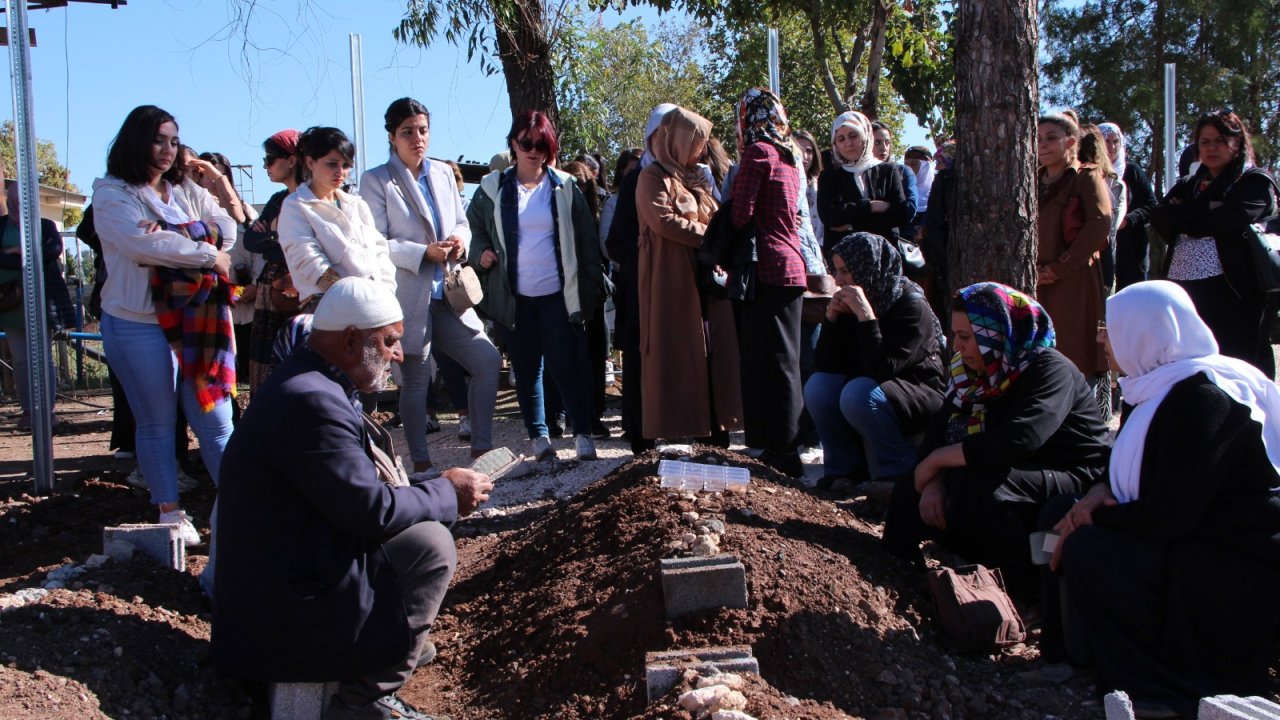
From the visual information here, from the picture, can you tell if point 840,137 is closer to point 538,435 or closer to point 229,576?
point 538,435

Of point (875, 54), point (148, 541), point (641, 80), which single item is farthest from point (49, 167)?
point (148, 541)

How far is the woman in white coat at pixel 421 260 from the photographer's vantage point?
6395mm

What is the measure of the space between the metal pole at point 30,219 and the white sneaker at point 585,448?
10.2 ft

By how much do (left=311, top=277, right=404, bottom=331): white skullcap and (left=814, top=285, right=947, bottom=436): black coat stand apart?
3073 millimetres

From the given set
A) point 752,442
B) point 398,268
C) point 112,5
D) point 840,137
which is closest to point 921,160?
point 840,137

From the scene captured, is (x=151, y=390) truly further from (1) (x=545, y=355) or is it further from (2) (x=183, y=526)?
(1) (x=545, y=355)

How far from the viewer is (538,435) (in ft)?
23.4

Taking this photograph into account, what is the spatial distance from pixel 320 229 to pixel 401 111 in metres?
1.08

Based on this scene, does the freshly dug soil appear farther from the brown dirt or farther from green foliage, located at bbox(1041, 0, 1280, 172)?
green foliage, located at bbox(1041, 0, 1280, 172)

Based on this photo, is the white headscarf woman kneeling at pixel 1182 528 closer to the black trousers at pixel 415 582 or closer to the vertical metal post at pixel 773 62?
the black trousers at pixel 415 582

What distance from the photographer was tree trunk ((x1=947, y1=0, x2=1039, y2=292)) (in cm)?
574

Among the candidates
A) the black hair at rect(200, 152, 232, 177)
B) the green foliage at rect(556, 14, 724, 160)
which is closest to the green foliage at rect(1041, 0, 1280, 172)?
the green foliage at rect(556, 14, 724, 160)

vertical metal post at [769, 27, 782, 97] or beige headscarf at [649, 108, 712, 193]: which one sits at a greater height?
vertical metal post at [769, 27, 782, 97]

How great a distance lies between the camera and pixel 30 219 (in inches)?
262
